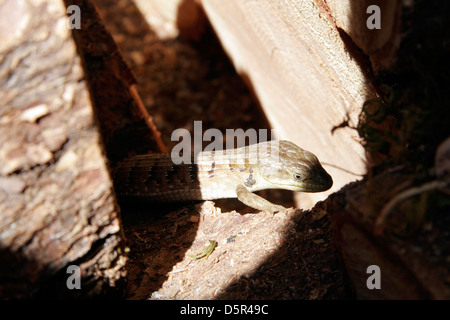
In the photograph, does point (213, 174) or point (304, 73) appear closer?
point (304, 73)

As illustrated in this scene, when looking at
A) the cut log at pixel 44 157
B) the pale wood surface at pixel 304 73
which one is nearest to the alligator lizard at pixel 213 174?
the pale wood surface at pixel 304 73

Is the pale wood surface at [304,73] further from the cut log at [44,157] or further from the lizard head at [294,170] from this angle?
the cut log at [44,157]

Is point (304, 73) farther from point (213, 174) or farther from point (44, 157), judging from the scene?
point (44, 157)

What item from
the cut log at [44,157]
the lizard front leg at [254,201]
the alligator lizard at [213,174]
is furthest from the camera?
the alligator lizard at [213,174]

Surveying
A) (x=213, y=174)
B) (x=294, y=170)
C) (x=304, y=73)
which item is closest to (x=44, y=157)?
(x=213, y=174)

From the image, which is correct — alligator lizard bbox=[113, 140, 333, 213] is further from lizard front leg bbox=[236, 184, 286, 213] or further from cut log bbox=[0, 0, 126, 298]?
cut log bbox=[0, 0, 126, 298]

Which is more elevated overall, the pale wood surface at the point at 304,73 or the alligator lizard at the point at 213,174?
the pale wood surface at the point at 304,73
